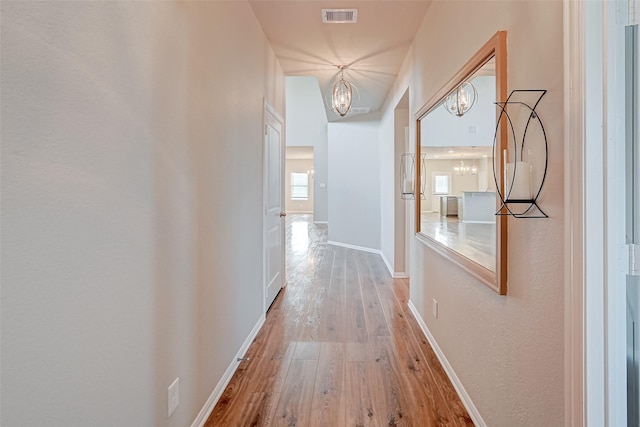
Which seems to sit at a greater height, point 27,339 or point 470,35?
point 470,35

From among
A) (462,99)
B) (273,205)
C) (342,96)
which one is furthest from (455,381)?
(342,96)

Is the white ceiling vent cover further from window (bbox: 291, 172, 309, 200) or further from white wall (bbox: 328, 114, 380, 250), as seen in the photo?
window (bbox: 291, 172, 309, 200)

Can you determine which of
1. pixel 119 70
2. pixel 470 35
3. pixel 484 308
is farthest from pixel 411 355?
pixel 119 70

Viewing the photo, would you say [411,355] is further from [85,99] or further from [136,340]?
[85,99]

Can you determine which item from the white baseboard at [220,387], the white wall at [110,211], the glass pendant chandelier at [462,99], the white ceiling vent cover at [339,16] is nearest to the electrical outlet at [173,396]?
the white wall at [110,211]

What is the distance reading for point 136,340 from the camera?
3.64 ft

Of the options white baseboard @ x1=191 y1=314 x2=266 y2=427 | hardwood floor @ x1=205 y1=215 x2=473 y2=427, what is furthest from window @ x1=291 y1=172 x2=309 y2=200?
white baseboard @ x1=191 y1=314 x2=266 y2=427

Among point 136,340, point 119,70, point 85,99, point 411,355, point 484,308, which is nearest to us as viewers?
point 85,99

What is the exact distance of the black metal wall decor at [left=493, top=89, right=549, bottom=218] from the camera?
3.72 ft

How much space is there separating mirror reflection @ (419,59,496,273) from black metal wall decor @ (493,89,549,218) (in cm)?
22

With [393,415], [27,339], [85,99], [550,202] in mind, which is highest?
[85,99]

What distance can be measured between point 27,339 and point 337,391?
1.63 m

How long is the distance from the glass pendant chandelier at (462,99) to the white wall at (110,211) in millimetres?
1418

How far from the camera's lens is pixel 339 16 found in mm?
2688
